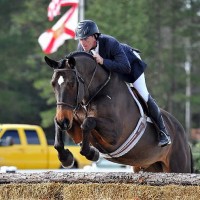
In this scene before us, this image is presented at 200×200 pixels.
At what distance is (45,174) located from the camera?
312 inches

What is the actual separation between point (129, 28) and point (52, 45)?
13.1 metres

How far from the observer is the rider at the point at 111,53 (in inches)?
351

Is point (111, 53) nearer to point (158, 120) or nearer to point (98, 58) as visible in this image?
point (98, 58)

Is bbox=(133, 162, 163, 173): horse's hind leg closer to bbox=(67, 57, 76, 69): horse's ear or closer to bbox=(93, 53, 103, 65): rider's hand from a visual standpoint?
bbox=(93, 53, 103, 65): rider's hand

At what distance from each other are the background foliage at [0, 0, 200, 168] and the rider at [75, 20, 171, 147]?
24.9 metres

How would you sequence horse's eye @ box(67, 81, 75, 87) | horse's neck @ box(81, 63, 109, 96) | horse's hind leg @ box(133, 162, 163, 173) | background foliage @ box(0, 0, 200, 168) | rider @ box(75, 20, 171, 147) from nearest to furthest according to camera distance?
horse's eye @ box(67, 81, 75, 87)
horse's neck @ box(81, 63, 109, 96)
rider @ box(75, 20, 171, 147)
horse's hind leg @ box(133, 162, 163, 173)
background foliage @ box(0, 0, 200, 168)

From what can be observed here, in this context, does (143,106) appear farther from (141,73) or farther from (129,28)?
(129,28)

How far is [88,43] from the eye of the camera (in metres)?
8.97

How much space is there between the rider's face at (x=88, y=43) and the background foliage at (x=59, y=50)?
25379mm

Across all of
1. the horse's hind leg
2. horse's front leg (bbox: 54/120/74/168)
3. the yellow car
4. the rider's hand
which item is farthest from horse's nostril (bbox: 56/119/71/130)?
the yellow car

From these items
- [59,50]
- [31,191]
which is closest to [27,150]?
[31,191]

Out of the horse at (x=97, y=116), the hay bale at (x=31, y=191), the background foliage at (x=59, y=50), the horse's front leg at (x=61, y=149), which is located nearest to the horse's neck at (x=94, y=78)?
the horse at (x=97, y=116)

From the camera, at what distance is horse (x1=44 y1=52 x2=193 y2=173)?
8.37 m

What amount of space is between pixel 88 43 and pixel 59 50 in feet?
97.0
